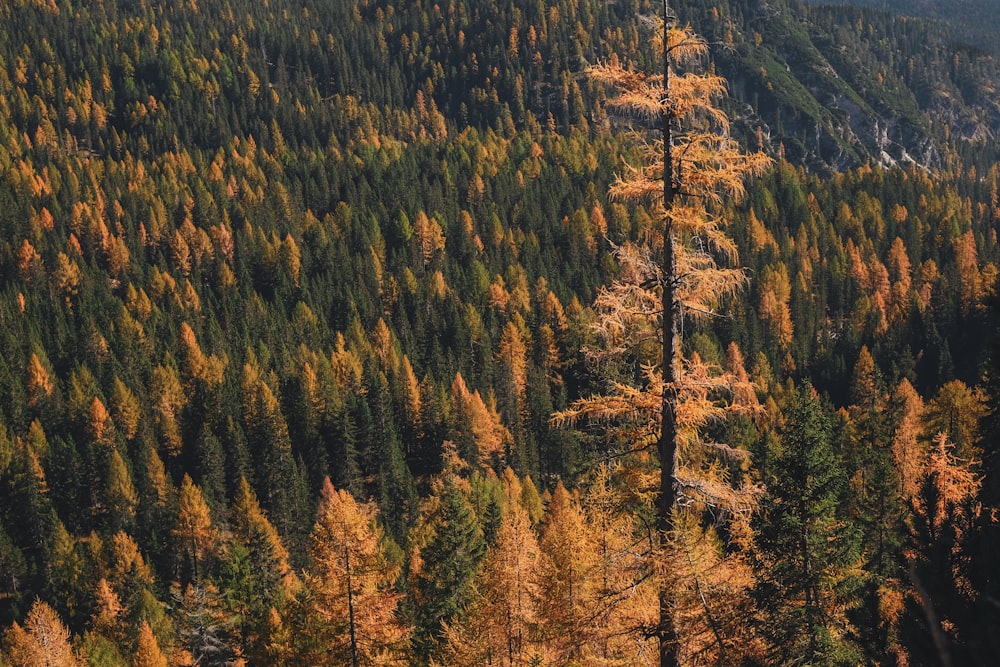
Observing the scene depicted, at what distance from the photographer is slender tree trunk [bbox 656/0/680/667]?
11727 millimetres

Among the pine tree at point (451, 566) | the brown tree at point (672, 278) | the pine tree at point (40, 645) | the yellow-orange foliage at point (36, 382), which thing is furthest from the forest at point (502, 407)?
the yellow-orange foliage at point (36, 382)

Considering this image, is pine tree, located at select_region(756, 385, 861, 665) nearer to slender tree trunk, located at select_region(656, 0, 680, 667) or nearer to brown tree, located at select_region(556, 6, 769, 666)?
slender tree trunk, located at select_region(656, 0, 680, 667)

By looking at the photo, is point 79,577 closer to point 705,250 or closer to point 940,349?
point 705,250

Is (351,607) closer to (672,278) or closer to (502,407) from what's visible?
(672,278)

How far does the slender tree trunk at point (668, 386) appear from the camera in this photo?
38.5 ft

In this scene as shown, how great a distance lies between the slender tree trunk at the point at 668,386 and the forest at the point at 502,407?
0.08 metres

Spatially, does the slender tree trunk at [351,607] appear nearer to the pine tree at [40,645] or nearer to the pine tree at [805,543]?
the pine tree at [805,543]

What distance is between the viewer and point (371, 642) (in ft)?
79.7

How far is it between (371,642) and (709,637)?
13.8m

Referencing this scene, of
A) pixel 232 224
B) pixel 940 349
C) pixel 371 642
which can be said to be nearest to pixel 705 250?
pixel 371 642

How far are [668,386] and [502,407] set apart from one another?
3242 inches

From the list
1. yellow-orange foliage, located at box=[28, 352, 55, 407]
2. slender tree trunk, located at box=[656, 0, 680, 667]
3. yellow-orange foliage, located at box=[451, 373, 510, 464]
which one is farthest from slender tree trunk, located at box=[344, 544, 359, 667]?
yellow-orange foliage, located at box=[28, 352, 55, 407]

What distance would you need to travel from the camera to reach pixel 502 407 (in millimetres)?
93688

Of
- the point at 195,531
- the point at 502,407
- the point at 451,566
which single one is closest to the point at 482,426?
the point at 502,407
